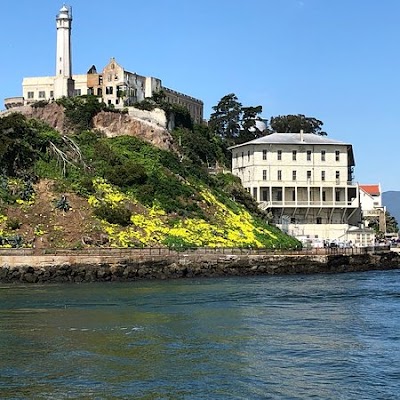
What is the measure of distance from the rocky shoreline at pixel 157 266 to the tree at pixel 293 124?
57.7 meters

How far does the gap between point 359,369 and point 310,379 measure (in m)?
2.05

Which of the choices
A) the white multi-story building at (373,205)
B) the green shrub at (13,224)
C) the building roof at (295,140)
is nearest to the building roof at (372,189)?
the white multi-story building at (373,205)

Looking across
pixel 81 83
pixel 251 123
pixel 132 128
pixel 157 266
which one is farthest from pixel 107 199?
pixel 251 123

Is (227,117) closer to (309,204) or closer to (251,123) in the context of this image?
(251,123)

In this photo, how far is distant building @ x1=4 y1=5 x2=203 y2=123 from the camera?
99375 mm

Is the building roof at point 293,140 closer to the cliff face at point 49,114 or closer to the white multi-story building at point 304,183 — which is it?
the white multi-story building at point 304,183

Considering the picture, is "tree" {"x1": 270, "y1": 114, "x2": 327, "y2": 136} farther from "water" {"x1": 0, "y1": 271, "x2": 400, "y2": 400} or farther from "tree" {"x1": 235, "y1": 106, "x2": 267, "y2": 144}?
"water" {"x1": 0, "y1": 271, "x2": 400, "y2": 400}

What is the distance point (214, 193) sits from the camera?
8019 centimetres

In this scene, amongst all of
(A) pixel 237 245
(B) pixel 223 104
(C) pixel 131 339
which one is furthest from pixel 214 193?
(C) pixel 131 339

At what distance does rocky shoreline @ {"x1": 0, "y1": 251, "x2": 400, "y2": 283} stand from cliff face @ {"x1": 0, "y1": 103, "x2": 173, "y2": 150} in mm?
27341

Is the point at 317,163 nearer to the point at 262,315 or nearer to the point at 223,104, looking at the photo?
the point at 223,104

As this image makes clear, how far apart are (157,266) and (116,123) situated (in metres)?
33.7

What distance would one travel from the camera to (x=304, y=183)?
9119cm

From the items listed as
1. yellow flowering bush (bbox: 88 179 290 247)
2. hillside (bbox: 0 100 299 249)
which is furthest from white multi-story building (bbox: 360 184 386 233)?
yellow flowering bush (bbox: 88 179 290 247)
